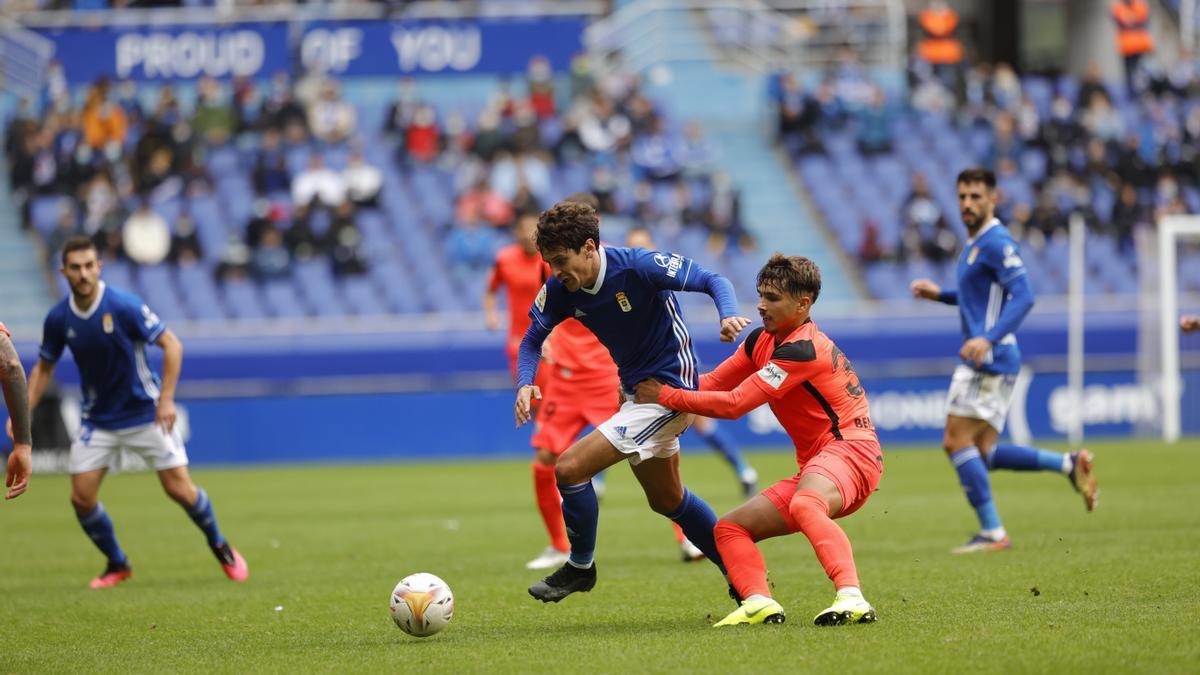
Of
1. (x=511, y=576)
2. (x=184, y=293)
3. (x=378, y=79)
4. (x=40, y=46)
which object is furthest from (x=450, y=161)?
(x=511, y=576)

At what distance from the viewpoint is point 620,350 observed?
7543 mm

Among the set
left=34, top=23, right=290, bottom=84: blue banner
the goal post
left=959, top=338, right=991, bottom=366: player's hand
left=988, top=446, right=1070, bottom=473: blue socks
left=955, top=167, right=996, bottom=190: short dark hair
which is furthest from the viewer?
left=34, top=23, right=290, bottom=84: blue banner

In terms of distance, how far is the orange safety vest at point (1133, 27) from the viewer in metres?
31.1

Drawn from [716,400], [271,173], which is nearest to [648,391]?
[716,400]

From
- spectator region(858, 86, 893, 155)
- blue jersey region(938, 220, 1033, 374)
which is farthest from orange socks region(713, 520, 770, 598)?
spectator region(858, 86, 893, 155)

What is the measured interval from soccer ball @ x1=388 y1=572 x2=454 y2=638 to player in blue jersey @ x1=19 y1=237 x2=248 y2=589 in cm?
313

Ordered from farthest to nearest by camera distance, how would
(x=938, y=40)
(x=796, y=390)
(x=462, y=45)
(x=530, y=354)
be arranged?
1. (x=938, y=40)
2. (x=462, y=45)
3. (x=530, y=354)
4. (x=796, y=390)

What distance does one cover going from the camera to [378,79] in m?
29.0

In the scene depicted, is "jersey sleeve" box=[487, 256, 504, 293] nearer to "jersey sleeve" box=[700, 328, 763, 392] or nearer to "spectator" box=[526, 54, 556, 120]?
"jersey sleeve" box=[700, 328, 763, 392]

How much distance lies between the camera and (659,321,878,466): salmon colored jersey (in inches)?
268

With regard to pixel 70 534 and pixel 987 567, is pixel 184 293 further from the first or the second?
pixel 987 567

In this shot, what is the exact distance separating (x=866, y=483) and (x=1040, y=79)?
26138mm

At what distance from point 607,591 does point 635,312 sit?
2.01 m

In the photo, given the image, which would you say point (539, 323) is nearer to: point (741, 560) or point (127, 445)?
point (741, 560)
